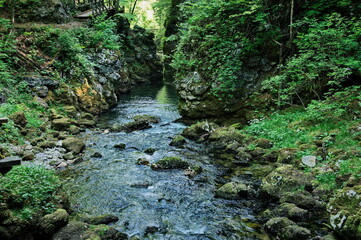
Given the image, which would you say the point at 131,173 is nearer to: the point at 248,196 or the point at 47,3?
the point at 248,196

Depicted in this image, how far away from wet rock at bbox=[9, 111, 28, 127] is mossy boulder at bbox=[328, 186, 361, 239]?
11412mm

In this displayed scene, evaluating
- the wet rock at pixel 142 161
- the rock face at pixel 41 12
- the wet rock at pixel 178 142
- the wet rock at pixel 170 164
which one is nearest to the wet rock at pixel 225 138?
the wet rock at pixel 178 142

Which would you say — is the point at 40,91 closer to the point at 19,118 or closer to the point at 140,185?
the point at 19,118

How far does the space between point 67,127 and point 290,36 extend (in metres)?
12.3

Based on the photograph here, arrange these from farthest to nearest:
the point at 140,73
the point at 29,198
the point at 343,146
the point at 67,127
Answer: the point at 140,73 → the point at 67,127 → the point at 343,146 → the point at 29,198

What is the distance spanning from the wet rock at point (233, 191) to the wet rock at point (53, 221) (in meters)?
3.95

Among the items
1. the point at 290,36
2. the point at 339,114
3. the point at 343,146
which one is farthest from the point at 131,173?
the point at 290,36

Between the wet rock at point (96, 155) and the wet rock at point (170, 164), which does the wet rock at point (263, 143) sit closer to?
the wet rock at point (170, 164)

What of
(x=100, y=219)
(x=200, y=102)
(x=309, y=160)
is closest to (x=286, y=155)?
(x=309, y=160)

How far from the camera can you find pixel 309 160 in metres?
7.54

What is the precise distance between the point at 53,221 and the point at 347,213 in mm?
5594

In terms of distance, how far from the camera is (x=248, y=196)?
657 cm

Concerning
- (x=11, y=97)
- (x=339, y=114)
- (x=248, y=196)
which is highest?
(x=11, y=97)

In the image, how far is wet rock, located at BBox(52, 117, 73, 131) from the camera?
12055 mm
